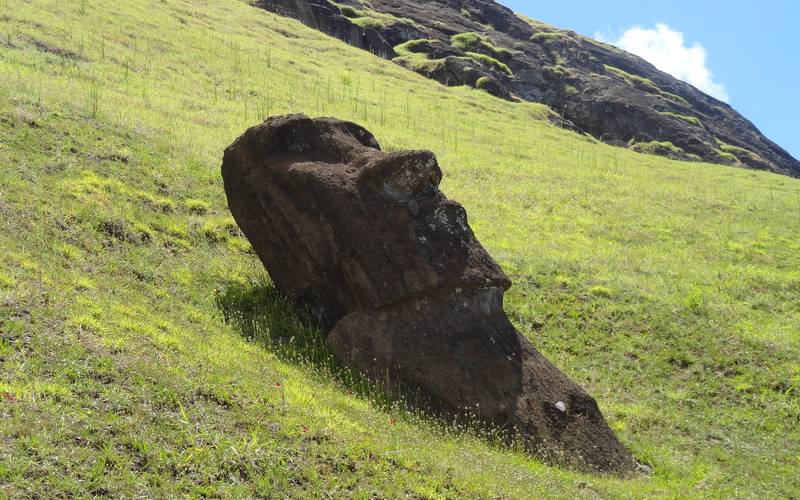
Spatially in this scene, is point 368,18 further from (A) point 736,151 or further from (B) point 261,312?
(B) point 261,312

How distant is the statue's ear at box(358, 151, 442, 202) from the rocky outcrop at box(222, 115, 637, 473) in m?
0.02

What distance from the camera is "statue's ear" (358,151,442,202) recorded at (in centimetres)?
1334

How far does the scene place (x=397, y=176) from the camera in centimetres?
1338

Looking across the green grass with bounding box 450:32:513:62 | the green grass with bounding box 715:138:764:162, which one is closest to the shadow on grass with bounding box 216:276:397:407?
the green grass with bounding box 450:32:513:62

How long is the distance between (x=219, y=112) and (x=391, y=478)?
995 inches

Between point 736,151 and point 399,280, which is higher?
point 736,151

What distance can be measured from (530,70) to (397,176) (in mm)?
88513

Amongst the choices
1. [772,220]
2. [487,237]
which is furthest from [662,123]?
[487,237]

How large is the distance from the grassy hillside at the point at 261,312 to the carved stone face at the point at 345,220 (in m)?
1.15

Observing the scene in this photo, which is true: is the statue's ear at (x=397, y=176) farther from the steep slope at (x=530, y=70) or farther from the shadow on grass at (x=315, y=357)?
the steep slope at (x=530, y=70)

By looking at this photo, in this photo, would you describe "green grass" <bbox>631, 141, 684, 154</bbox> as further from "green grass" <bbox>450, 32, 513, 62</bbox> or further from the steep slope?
"green grass" <bbox>450, 32, 513, 62</bbox>

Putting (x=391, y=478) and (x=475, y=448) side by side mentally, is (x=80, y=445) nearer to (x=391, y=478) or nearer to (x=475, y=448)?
(x=391, y=478)

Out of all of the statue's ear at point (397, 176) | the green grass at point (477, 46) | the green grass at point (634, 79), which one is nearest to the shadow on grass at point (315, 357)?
the statue's ear at point (397, 176)

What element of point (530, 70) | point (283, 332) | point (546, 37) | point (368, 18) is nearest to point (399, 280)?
point (283, 332)
